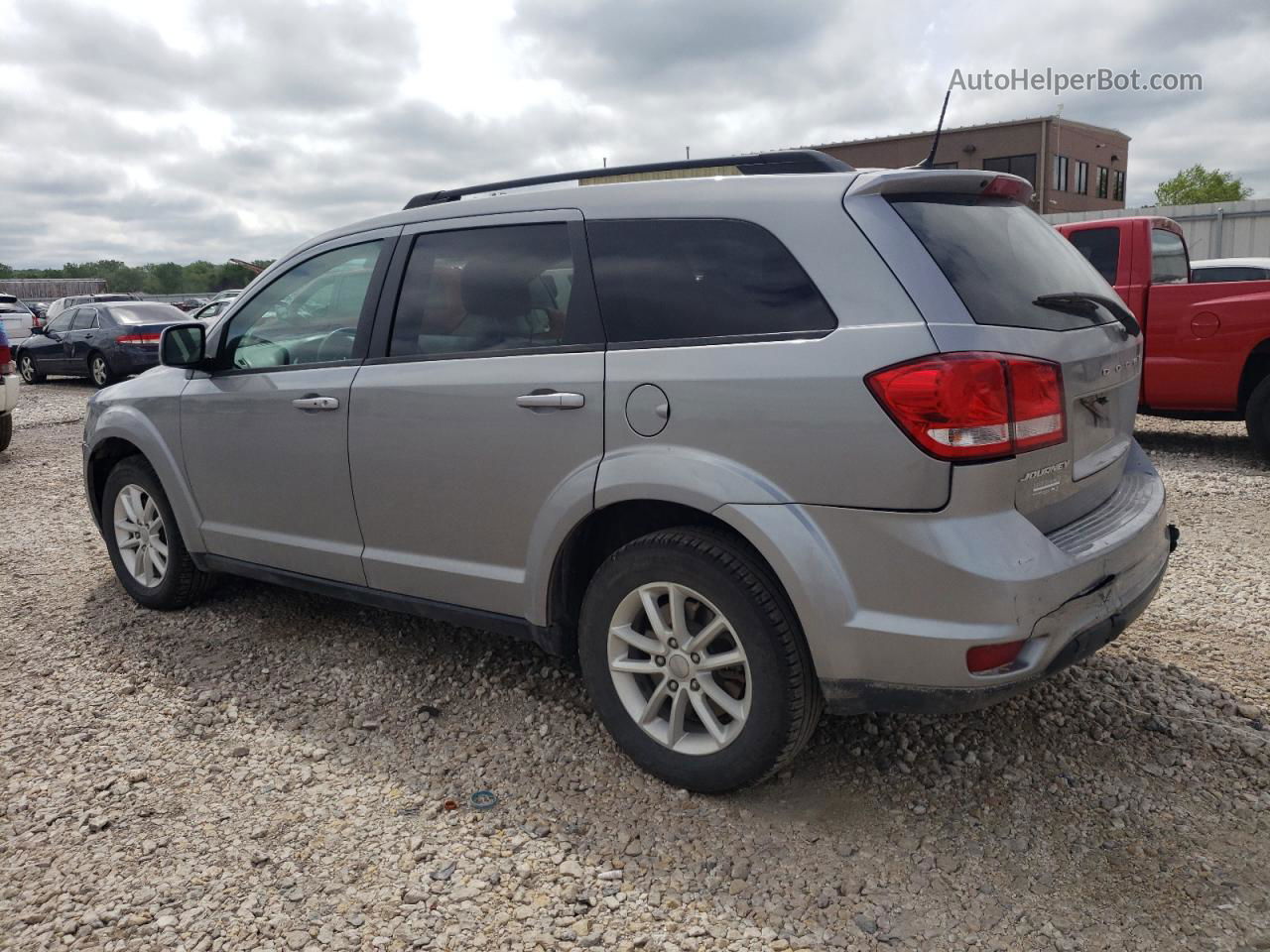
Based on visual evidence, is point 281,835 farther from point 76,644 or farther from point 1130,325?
point 1130,325

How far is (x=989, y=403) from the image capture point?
2516 millimetres

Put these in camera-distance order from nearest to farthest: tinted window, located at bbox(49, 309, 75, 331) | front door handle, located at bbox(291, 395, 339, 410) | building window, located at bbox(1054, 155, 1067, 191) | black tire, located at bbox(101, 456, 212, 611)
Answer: front door handle, located at bbox(291, 395, 339, 410) → black tire, located at bbox(101, 456, 212, 611) → tinted window, located at bbox(49, 309, 75, 331) → building window, located at bbox(1054, 155, 1067, 191)

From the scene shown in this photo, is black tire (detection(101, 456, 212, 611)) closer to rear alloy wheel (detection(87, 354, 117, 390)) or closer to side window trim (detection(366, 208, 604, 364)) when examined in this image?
side window trim (detection(366, 208, 604, 364))

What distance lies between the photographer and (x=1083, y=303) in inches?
120

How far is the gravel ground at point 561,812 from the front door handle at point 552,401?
45.7 inches

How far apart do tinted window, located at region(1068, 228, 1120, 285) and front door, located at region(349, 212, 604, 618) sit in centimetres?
612

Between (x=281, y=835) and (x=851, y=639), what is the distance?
1722mm

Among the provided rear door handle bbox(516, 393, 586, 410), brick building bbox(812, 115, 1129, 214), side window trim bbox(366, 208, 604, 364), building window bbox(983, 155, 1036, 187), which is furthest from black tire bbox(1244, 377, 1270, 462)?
building window bbox(983, 155, 1036, 187)

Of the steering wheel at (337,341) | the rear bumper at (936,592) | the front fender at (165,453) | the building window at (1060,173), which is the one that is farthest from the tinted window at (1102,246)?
the building window at (1060,173)

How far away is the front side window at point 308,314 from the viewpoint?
3.88 metres

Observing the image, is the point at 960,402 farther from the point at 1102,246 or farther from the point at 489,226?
the point at 1102,246

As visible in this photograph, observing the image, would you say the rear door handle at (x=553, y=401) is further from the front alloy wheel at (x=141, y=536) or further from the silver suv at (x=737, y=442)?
the front alloy wheel at (x=141, y=536)

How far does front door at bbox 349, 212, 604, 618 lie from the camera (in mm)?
3150

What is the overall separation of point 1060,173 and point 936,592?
5519 centimetres
